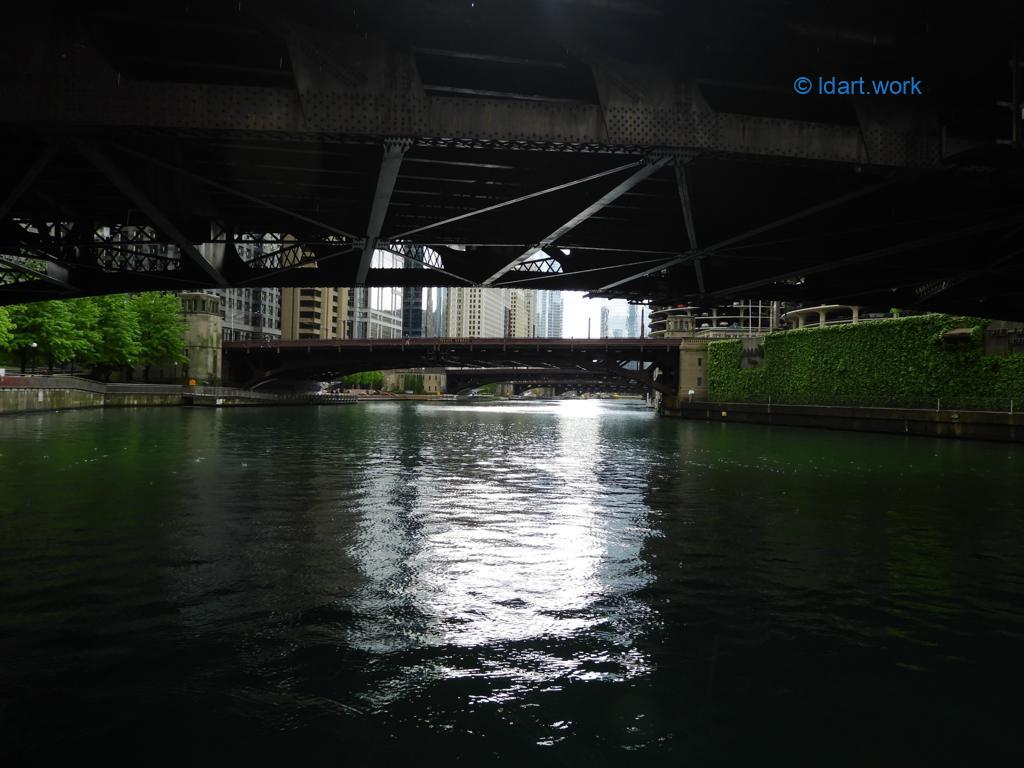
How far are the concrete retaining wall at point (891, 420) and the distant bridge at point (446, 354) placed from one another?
2601 centimetres

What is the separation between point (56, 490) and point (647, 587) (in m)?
18.0

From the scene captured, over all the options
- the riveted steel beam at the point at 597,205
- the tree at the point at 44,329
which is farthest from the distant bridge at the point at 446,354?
the riveted steel beam at the point at 597,205

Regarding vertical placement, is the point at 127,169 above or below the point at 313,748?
above

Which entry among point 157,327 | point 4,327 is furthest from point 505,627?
point 157,327

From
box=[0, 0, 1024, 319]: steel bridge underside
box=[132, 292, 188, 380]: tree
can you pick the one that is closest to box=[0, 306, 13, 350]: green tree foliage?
box=[132, 292, 188, 380]: tree

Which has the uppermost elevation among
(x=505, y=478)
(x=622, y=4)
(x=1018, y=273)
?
(x=622, y=4)

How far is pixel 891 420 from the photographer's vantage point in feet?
214

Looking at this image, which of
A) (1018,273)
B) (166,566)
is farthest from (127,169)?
(1018,273)

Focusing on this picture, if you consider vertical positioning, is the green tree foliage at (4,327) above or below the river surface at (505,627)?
above

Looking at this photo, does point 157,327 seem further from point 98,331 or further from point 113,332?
point 98,331

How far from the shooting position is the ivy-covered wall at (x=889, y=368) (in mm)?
59250

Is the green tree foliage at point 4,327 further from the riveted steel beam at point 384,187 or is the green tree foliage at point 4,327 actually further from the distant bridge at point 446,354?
the riveted steel beam at point 384,187

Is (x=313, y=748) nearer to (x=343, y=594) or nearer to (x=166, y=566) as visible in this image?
(x=343, y=594)

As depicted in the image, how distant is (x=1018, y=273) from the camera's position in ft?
81.1
